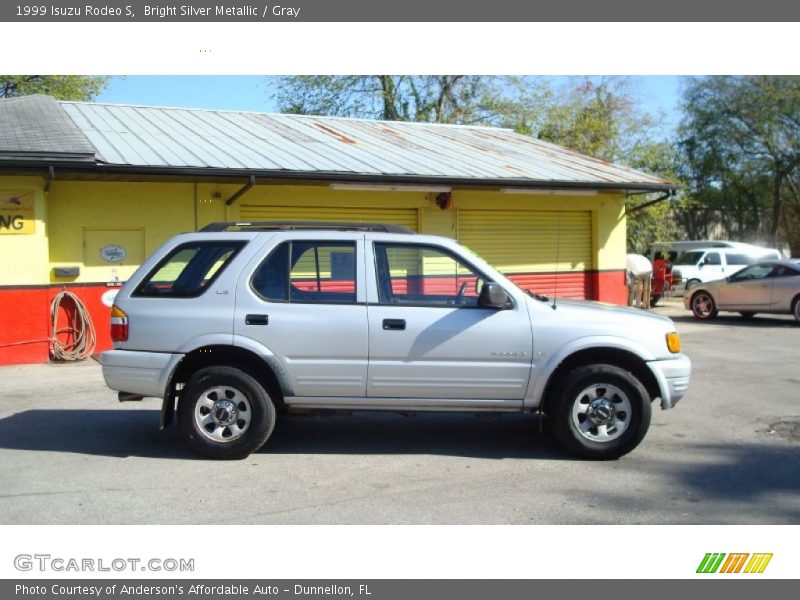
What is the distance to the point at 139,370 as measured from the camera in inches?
270

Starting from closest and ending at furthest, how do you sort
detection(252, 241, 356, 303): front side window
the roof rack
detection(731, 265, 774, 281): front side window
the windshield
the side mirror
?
the side mirror
detection(252, 241, 356, 303): front side window
the roof rack
detection(731, 265, 774, 281): front side window
the windshield

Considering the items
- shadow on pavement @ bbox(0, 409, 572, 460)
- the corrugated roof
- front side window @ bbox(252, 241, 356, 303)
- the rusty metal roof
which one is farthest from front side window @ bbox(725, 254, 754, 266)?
front side window @ bbox(252, 241, 356, 303)

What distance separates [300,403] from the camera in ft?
22.7

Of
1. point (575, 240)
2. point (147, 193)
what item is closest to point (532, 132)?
point (575, 240)

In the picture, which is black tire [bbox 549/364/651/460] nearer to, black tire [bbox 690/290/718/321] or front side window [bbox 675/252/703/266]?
black tire [bbox 690/290/718/321]

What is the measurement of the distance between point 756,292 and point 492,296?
13.3 m

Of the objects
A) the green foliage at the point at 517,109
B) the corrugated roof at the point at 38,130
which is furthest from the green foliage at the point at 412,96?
the corrugated roof at the point at 38,130

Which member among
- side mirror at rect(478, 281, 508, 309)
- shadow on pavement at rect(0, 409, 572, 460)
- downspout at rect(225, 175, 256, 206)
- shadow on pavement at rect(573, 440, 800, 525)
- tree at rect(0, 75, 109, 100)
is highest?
tree at rect(0, 75, 109, 100)

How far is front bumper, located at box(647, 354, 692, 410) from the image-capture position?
Result: 6.88 m

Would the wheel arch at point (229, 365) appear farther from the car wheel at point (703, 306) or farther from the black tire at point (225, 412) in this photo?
the car wheel at point (703, 306)

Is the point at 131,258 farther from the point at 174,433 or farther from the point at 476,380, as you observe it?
the point at 476,380

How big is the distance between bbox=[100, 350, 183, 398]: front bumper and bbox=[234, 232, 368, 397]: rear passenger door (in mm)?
644

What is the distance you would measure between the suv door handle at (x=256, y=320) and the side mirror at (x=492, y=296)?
5.68ft

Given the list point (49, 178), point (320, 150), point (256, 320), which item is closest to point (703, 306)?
point (320, 150)
